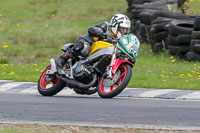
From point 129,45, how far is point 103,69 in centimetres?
58

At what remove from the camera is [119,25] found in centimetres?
802

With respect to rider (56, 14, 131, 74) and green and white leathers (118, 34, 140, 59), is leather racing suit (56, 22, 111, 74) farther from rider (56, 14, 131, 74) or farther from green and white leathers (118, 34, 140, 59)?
green and white leathers (118, 34, 140, 59)

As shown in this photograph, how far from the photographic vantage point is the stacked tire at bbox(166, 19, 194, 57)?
13164 mm

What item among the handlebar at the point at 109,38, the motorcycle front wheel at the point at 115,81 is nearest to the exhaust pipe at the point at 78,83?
the motorcycle front wheel at the point at 115,81

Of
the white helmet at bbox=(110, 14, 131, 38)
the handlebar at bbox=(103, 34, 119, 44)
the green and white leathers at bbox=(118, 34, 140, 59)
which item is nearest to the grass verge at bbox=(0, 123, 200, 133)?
the green and white leathers at bbox=(118, 34, 140, 59)

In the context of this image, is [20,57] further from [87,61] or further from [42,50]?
[87,61]

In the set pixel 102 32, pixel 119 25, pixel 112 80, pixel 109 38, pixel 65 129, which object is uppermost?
pixel 119 25

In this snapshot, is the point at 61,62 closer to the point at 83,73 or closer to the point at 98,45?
the point at 83,73

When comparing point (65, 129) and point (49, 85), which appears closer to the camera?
point (65, 129)

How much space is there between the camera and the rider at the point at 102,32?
803cm

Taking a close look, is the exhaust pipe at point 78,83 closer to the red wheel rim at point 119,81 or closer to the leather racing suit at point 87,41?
the red wheel rim at point 119,81

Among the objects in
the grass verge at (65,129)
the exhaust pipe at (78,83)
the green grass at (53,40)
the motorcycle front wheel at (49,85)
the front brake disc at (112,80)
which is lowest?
the green grass at (53,40)

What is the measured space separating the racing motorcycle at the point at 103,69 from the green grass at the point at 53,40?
1.45 metres

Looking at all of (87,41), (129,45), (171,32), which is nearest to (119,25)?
(129,45)
